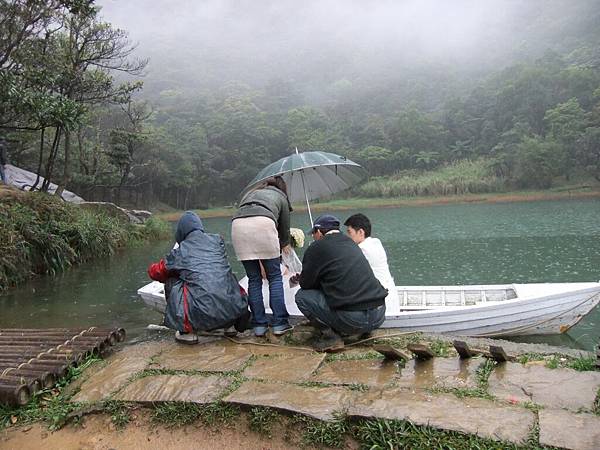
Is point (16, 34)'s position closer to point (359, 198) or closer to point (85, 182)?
point (85, 182)

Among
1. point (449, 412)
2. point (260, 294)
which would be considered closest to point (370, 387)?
point (449, 412)

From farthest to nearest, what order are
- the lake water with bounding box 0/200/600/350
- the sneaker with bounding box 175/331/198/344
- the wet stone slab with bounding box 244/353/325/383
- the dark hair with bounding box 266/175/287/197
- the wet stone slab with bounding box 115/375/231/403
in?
the lake water with bounding box 0/200/600/350 → the dark hair with bounding box 266/175/287/197 → the sneaker with bounding box 175/331/198/344 → the wet stone slab with bounding box 244/353/325/383 → the wet stone slab with bounding box 115/375/231/403

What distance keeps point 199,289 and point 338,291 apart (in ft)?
3.99

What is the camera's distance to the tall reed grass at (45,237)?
9664mm

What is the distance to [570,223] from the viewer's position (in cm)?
1800

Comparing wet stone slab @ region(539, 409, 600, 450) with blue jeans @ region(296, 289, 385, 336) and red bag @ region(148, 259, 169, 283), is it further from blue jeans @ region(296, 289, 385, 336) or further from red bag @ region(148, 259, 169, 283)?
red bag @ region(148, 259, 169, 283)

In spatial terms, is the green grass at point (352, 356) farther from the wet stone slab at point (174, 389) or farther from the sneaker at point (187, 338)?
the sneaker at point (187, 338)

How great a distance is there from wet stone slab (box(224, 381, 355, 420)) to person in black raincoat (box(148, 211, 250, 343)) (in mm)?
1205

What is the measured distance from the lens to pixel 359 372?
10.8 feet

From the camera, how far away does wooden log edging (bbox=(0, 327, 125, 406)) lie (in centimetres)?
340

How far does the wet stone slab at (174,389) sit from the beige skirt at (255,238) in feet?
3.93

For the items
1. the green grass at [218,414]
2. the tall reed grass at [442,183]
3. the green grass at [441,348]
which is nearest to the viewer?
the green grass at [218,414]

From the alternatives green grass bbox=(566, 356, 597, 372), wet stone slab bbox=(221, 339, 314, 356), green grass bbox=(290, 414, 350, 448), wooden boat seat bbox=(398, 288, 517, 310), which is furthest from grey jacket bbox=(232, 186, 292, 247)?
green grass bbox=(566, 356, 597, 372)

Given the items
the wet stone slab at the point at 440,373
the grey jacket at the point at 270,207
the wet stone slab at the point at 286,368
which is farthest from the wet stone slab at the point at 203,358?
the wet stone slab at the point at 440,373
